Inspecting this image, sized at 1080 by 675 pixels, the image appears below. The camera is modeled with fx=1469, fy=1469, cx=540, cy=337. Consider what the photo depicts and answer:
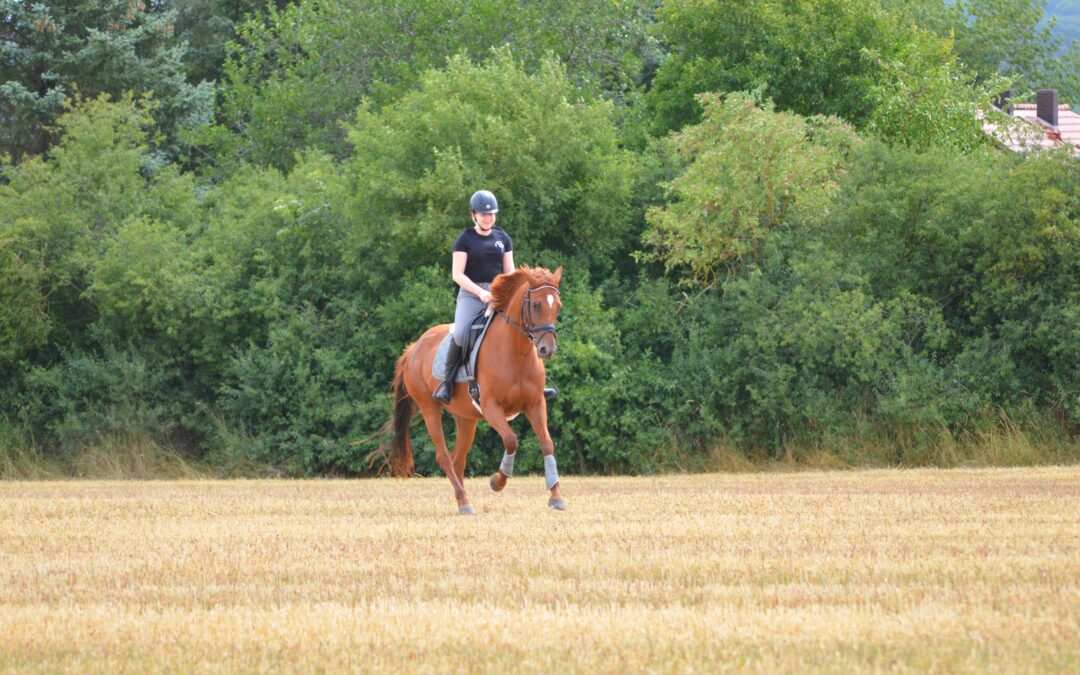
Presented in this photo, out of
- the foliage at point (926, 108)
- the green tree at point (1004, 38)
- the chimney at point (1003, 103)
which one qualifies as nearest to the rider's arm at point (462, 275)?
the foliage at point (926, 108)

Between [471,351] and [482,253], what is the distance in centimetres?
100

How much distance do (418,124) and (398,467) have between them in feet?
36.0

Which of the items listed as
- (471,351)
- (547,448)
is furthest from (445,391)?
(547,448)

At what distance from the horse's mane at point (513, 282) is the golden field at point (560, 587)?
6.85ft

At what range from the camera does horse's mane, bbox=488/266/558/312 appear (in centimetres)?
1406

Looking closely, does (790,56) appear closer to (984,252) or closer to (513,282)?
(984,252)

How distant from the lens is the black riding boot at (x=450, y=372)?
1516cm

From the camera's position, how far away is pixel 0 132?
40781 millimetres

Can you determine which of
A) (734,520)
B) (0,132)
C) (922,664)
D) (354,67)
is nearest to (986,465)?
(734,520)

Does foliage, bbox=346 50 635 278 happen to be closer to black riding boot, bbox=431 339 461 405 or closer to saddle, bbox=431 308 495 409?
saddle, bbox=431 308 495 409

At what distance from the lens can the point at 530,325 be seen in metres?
14.0

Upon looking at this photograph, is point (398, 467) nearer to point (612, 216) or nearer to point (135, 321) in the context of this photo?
point (612, 216)

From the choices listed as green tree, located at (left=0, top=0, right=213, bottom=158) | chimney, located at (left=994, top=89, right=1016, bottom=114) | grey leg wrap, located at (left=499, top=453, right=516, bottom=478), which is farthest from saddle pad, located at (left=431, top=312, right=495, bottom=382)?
chimney, located at (left=994, top=89, right=1016, bottom=114)

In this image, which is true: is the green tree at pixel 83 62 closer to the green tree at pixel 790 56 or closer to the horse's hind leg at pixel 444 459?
the green tree at pixel 790 56
